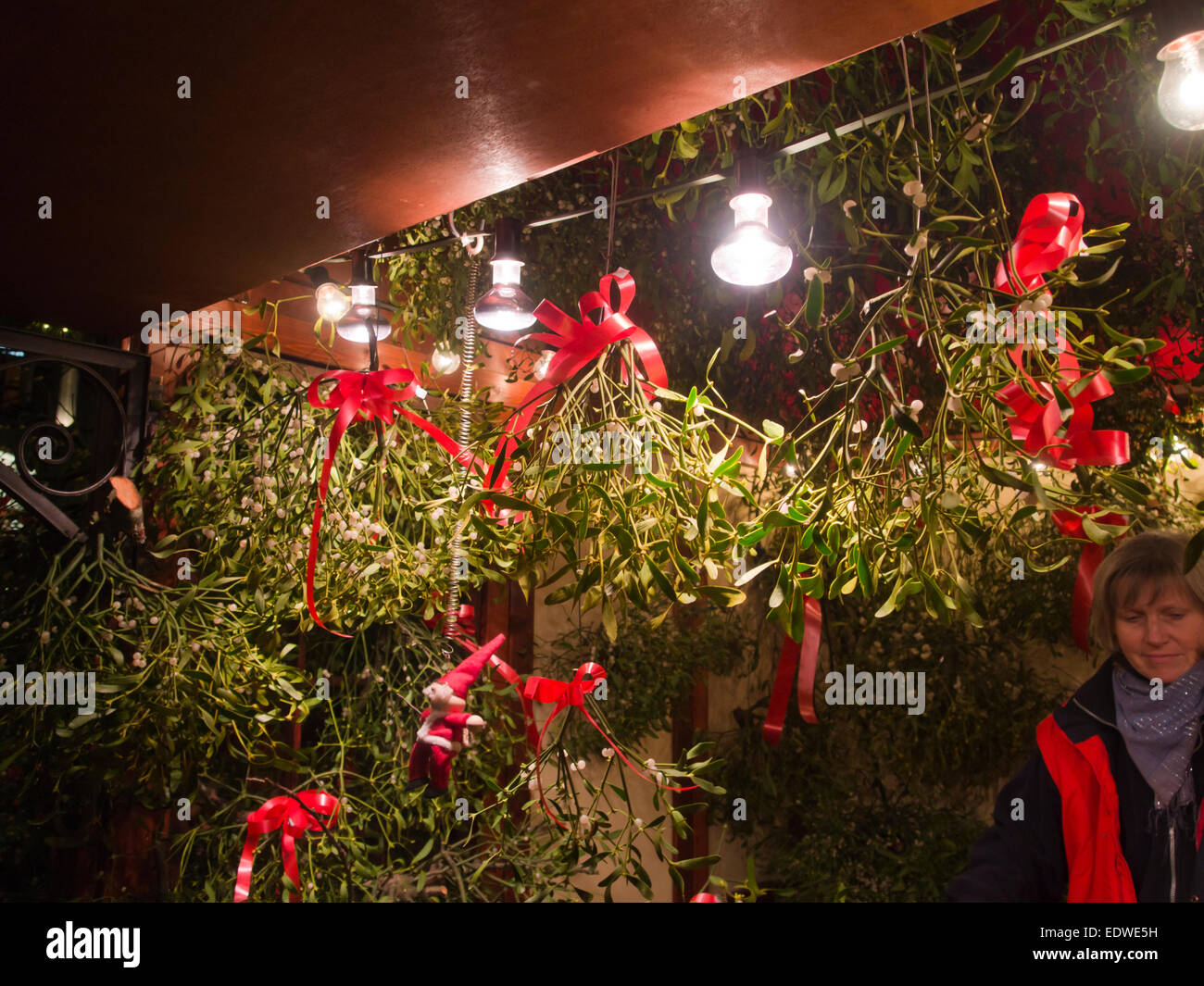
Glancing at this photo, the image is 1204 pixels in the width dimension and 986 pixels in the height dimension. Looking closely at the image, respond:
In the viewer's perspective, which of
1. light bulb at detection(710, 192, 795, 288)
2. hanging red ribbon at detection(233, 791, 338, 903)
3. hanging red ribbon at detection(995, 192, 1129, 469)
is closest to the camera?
hanging red ribbon at detection(995, 192, 1129, 469)

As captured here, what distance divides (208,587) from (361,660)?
629 mm

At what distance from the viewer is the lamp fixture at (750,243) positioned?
3.62ft

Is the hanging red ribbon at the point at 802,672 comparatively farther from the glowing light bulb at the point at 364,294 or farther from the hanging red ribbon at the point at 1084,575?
the glowing light bulb at the point at 364,294

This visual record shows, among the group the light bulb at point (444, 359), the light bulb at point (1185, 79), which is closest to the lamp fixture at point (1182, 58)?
the light bulb at point (1185, 79)

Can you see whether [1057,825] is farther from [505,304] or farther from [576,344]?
[505,304]

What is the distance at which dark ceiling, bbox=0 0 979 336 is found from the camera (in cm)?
78

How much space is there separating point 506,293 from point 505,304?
0.02 meters

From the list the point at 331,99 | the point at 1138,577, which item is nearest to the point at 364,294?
the point at 331,99

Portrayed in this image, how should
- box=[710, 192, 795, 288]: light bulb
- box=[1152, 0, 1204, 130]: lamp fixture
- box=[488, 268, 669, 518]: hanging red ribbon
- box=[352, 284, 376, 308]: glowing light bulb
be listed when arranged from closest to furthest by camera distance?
box=[1152, 0, 1204, 130]: lamp fixture
box=[488, 268, 669, 518]: hanging red ribbon
box=[710, 192, 795, 288]: light bulb
box=[352, 284, 376, 308]: glowing light bulb

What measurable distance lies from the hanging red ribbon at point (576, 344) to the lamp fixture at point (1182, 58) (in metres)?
Result: 0.58

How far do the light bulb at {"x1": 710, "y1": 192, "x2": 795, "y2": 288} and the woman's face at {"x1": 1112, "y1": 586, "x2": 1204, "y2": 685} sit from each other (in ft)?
2.23

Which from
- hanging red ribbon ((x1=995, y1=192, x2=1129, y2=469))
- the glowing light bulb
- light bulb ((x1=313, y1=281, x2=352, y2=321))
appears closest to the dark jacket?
hanging red ribbon ((x1=995, y1=192, x2=1129, y2=469))

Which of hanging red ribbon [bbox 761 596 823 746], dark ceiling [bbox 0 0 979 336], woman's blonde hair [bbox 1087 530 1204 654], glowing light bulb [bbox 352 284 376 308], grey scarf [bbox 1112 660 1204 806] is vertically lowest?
grey scarf [bbox 1112 660 1204 806]

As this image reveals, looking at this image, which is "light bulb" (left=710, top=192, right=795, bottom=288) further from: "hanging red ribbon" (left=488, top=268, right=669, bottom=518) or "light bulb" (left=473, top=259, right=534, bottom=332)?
"light bulb" (left=473, top=259, right=534, bottom=332)
